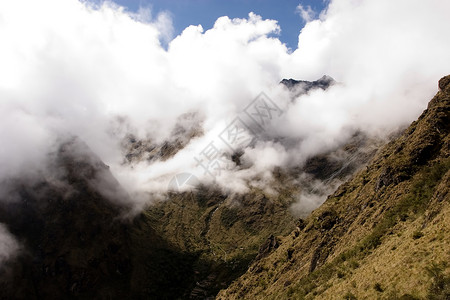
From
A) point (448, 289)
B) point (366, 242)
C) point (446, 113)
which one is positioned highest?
point (446, 113)

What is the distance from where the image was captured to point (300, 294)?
6712 centimetres

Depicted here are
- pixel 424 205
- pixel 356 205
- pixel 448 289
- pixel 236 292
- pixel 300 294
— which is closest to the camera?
pixel 448 289

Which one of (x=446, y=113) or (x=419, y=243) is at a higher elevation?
(x=446, y=113)

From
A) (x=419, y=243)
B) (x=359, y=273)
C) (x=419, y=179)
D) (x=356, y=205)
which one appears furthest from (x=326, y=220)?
(x=419, y=243)

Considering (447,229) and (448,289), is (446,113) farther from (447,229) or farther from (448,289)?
(448,289)

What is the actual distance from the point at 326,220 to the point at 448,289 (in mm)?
75116

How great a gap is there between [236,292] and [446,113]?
359 feet

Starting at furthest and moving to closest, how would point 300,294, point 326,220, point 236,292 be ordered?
point 236,292, point 326,220, point 300,294

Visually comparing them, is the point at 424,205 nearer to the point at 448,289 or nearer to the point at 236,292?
the point at 448,289

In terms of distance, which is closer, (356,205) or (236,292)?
(356,205)

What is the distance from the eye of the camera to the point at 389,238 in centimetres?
5888

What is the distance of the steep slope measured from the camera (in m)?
41.4

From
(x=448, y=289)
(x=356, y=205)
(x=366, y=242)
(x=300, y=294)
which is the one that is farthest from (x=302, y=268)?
(x=448, y=289)

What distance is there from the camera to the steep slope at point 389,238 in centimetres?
4144
